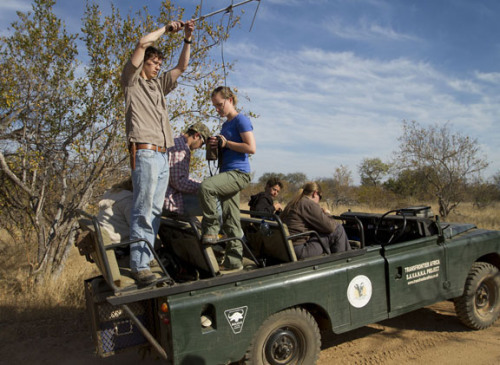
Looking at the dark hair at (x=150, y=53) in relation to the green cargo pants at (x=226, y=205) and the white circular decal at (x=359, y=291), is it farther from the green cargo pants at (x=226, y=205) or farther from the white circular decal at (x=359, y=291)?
the white circular decal at (x=359, y=291)

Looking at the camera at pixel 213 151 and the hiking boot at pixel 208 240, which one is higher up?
the camera at pixel 213 151

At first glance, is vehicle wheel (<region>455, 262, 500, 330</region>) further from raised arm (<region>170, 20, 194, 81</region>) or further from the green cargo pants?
raised arm (<region>170, 20, 194, 81</region>)

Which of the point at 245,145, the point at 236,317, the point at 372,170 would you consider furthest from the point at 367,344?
the point at 372,170

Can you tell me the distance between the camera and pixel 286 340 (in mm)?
3623

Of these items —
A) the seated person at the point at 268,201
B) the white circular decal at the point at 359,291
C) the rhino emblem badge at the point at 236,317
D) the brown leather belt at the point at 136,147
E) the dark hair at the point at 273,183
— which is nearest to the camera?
the rhino emblem badge at the point at 236,317

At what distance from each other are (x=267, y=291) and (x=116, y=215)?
155cm

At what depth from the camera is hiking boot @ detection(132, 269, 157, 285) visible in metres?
3.09

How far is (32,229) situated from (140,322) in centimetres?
572

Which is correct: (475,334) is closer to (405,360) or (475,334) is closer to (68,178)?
(405,360)

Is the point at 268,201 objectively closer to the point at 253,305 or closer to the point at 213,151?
the point at 213,151

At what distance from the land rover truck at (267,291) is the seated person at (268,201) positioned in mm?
1044

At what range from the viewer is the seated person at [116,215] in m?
3.57

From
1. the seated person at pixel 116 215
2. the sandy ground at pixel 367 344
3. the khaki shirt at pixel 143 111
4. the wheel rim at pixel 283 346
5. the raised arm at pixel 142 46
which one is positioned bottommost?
the sandy ground at pixel 367 344

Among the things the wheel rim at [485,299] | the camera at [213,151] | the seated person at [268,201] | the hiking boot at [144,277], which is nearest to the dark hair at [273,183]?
the seated person at [268,201]
